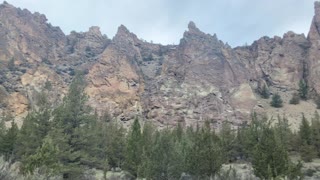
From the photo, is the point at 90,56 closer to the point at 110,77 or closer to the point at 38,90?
the point at 110,77

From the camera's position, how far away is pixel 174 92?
4267 inches

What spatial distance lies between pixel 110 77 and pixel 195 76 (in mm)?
25655

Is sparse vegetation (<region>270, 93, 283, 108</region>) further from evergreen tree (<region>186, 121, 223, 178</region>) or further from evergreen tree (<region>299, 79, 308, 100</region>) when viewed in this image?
evergreen tree (<region>186, 121, 223, 178</region>)

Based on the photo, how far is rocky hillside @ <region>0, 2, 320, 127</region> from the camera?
102562mm

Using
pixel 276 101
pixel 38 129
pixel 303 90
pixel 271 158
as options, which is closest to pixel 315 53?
→ pixel 303 90

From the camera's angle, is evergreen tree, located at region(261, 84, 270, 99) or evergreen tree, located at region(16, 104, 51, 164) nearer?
evergreen tree, located at region(16, 104, 51, 164)

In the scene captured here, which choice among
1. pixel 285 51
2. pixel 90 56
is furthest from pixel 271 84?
pixel 90 56

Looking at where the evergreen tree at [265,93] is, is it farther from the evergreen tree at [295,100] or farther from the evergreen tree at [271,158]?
the evergreen tree at [271,158]

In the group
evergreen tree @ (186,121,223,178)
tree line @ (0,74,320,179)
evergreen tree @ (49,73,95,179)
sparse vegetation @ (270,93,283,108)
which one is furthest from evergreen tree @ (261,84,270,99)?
evergreen tree @ (186,121,223,178)

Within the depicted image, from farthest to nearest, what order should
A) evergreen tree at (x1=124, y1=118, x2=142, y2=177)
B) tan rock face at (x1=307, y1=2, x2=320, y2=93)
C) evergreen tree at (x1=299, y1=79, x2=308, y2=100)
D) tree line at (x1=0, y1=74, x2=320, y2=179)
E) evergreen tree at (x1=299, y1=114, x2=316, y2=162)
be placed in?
tan rock face at (x1=307, y1=2, x2=320, y2=93), evergreen tree at (x1=299, y1=79, x2=308, y2=100), evergreen tree at (x1=299, y1=114, x2=316, y2=162), evergreen tree at (x1=124, y1=118, x2=142, y2=177), tree line at (x1=0, y1=74, x2=320, y2=179)

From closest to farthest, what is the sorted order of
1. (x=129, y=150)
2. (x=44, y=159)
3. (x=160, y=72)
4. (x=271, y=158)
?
(x=271, y=158), (x=44, y=159), (x=129, y=150), (x=160, y=72)

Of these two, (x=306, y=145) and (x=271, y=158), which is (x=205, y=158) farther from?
(x=306, y=145)

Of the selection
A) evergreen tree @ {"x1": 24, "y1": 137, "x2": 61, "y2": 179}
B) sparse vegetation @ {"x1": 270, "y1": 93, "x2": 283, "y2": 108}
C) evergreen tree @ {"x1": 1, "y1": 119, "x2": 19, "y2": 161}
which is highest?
sparse vegetation @ {"x1": 270, "y1": 93, "x2": 283, "y2": 108}

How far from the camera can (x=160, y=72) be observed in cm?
12712
